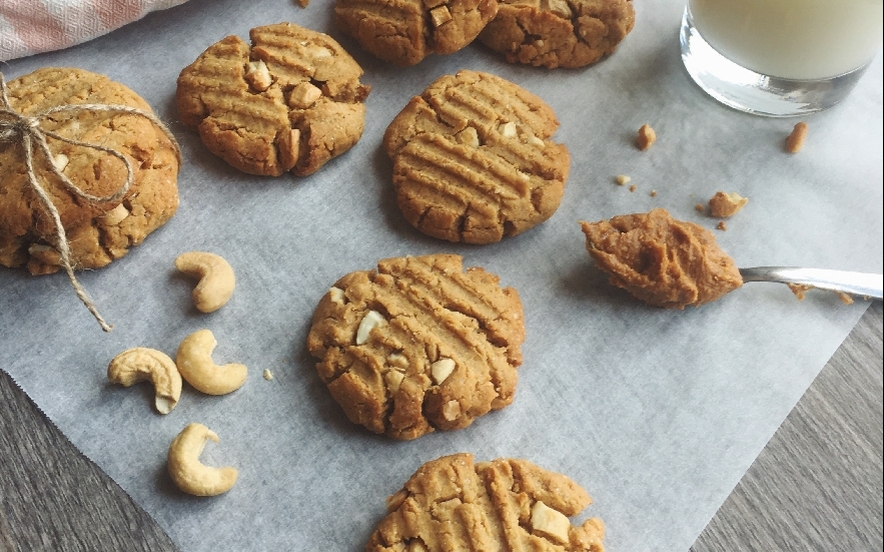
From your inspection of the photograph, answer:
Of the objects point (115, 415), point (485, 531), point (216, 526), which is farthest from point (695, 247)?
point (115, 415)

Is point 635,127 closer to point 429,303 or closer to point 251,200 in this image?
point 429,303

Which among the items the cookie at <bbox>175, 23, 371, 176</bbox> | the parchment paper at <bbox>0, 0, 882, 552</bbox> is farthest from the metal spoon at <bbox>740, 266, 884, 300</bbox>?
the cookie at <bbox>175, 23, 371, 176</bbox>

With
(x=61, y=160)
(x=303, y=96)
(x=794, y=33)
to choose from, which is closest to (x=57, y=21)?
(x=61, y=160)

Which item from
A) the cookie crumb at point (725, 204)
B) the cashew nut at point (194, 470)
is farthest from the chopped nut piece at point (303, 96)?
the cookie crumb at point (725, 204)

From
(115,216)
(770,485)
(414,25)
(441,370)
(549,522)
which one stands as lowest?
(770,485)

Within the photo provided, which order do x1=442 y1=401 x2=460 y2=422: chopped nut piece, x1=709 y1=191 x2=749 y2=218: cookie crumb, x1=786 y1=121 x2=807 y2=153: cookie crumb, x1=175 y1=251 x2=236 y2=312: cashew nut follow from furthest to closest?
x1=786 y1=121 x2=807 y2=153: cookie crumb → x1=709 y1=191 x2=749 y2=218: cookie crumb → x1=175 y1=251 x2=236 y2=312: cashew nut → x1=442 y1=401 x2=460 y2=422: chopped nut piece

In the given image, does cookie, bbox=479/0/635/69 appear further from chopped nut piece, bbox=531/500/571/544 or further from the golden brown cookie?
chopped nut piece, bbox=531/500/571/544

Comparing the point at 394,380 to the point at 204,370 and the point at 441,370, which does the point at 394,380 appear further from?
the point at 204,370
